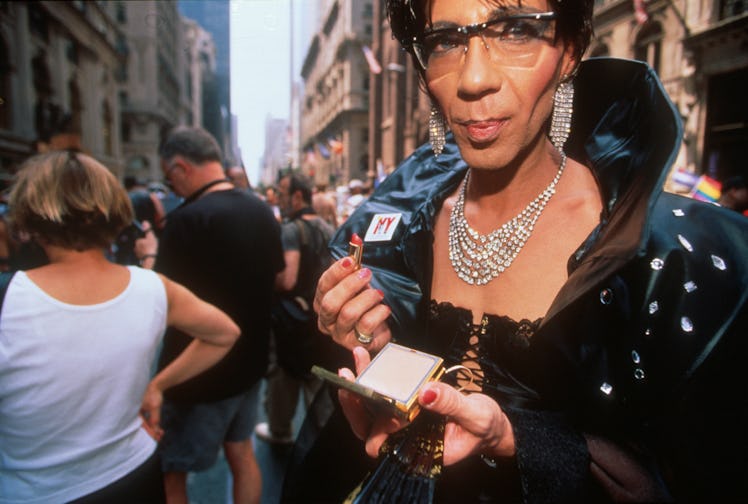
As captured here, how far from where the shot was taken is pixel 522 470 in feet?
2.89

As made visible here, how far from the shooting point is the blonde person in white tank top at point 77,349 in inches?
56.4

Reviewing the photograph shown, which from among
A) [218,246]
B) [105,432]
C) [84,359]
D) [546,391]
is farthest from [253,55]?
[218,246]

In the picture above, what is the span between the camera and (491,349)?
3.79ft

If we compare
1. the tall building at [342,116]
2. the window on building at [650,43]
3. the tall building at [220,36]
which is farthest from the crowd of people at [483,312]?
the tall building at [342,116]

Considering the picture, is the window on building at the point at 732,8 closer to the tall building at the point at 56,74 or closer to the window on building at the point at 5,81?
the tall building at the point at 56,74

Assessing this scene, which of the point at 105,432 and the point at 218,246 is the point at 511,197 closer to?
the point at 105,432

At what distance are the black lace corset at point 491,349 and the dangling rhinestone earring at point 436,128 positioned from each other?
0.53 meters

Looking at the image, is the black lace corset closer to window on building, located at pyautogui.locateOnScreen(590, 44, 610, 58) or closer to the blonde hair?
the blonde hair

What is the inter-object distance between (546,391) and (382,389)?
530 millimetres

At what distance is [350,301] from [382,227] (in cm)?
52

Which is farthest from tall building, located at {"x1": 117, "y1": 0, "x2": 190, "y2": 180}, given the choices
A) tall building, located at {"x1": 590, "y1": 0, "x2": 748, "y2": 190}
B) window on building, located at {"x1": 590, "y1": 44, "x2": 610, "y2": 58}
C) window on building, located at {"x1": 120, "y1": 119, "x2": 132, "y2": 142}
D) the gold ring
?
the gold ring

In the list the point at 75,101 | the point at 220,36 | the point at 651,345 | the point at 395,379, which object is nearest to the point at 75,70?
the point at 75,101

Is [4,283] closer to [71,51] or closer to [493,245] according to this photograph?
[493,245]

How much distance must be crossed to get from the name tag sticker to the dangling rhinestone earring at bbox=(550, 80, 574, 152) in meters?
0.56
